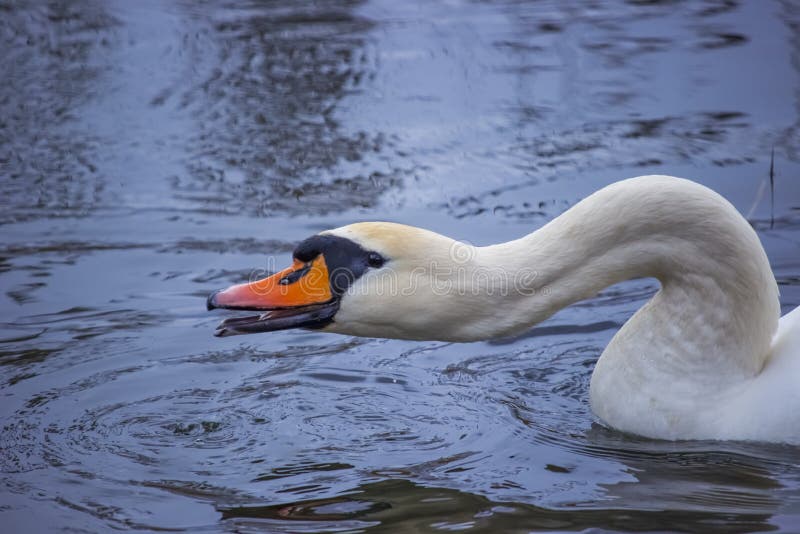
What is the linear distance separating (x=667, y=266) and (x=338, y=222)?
A: 3271 millimetres

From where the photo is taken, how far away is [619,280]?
15.9 feet

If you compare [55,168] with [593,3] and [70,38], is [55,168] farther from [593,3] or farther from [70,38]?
[593,3]

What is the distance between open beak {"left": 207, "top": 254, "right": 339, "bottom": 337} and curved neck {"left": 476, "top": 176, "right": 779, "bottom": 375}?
62 cm

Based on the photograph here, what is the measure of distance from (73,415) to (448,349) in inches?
76.0

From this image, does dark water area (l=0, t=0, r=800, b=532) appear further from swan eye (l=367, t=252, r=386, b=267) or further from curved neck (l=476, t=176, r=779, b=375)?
swan eye (l=367, t=252, r=386, b=267)

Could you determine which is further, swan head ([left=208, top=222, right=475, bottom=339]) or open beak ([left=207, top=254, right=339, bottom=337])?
open beak ([left=207, top=254, right=339, bottom=337])

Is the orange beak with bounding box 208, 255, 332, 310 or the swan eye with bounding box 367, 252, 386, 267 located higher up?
the swan eye with bounding box 367, 252, 386, 267

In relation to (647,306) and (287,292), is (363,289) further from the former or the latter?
(647,306)

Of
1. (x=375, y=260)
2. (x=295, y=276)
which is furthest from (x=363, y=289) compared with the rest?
(x=295, y=276)

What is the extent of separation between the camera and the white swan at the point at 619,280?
183 inches

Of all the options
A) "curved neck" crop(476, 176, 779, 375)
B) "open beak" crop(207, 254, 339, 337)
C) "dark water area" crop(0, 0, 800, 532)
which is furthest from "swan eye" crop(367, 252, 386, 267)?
"dark water area" crop(0, 0, 800, 532)

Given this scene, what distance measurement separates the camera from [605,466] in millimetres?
4906

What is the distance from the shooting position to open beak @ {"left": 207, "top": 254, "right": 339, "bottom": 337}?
4.73 metres

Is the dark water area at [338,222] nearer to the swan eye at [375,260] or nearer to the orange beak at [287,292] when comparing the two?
the orange beak at [287,292]
